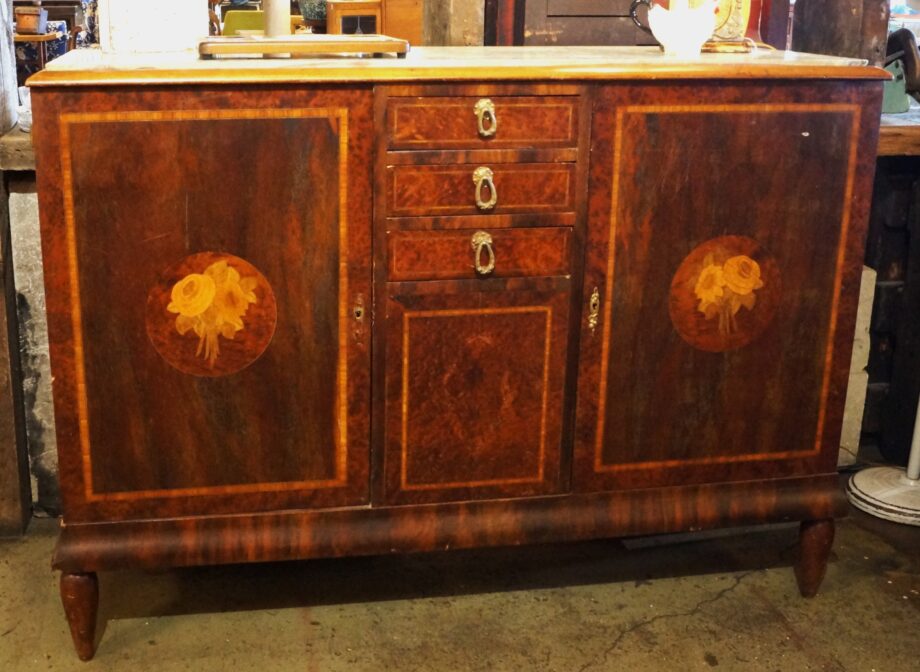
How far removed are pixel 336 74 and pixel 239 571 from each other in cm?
107

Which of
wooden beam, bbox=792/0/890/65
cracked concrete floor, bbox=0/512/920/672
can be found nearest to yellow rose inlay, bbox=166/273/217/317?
cracked concrete floor, bbox=0/512/920/672

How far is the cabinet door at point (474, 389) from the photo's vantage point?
196cm

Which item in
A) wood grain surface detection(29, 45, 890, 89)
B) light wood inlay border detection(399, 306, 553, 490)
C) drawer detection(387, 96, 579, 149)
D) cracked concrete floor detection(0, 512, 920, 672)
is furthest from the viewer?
cracked concrete floor detection(0, 512, 920, 672)

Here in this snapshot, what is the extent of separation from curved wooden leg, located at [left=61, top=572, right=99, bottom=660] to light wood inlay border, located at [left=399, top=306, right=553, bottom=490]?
22.4 inches

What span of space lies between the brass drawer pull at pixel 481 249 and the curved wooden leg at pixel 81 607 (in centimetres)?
86

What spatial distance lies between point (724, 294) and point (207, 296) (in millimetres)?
912

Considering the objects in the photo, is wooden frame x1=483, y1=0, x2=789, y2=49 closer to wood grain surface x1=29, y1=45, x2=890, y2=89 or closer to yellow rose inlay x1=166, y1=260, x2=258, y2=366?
wood grain surface x1=29, y1=45, x2=890, y2=89

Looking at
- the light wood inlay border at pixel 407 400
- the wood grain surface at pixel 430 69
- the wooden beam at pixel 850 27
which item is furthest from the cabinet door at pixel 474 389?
the wooden beam at pixel 850 27

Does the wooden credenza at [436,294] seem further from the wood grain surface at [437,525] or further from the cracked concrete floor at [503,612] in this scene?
the cracked concrete floor at [503,612]

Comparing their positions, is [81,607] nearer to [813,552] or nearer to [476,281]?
[476,281]

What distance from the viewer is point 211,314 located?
6.19ft

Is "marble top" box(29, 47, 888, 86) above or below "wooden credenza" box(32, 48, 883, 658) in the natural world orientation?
above

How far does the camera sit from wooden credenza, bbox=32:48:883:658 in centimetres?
182

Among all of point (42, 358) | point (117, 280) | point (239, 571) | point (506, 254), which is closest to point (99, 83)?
point (117, 280)
